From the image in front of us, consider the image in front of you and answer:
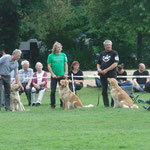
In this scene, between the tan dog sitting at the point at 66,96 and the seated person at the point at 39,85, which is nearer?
the tan dog sitting at the point at 66,96

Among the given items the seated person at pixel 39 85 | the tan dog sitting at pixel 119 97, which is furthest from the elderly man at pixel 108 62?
the seated person at pixel 39 85

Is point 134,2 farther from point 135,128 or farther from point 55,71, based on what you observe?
point 135,128

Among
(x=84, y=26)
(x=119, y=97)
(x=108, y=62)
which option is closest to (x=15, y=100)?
(x=108, y=62)

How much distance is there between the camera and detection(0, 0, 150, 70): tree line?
120ft

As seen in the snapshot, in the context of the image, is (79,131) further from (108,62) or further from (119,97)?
(108,62)

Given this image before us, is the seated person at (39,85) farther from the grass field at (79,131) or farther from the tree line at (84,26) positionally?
the tree line at (84,26)

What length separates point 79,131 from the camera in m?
9.36

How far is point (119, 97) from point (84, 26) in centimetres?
3860

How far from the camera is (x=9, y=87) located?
557 inches

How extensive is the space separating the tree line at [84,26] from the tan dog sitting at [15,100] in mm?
17707

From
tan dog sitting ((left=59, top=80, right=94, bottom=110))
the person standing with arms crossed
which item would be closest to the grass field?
tan dog sitting ((left=59, top=80, right=94, bottom=110))

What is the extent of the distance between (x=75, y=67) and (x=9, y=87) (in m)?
4.07

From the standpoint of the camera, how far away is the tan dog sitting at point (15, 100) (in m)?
14.7

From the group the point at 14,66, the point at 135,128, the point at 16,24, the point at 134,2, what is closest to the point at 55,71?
the point at 14,66
